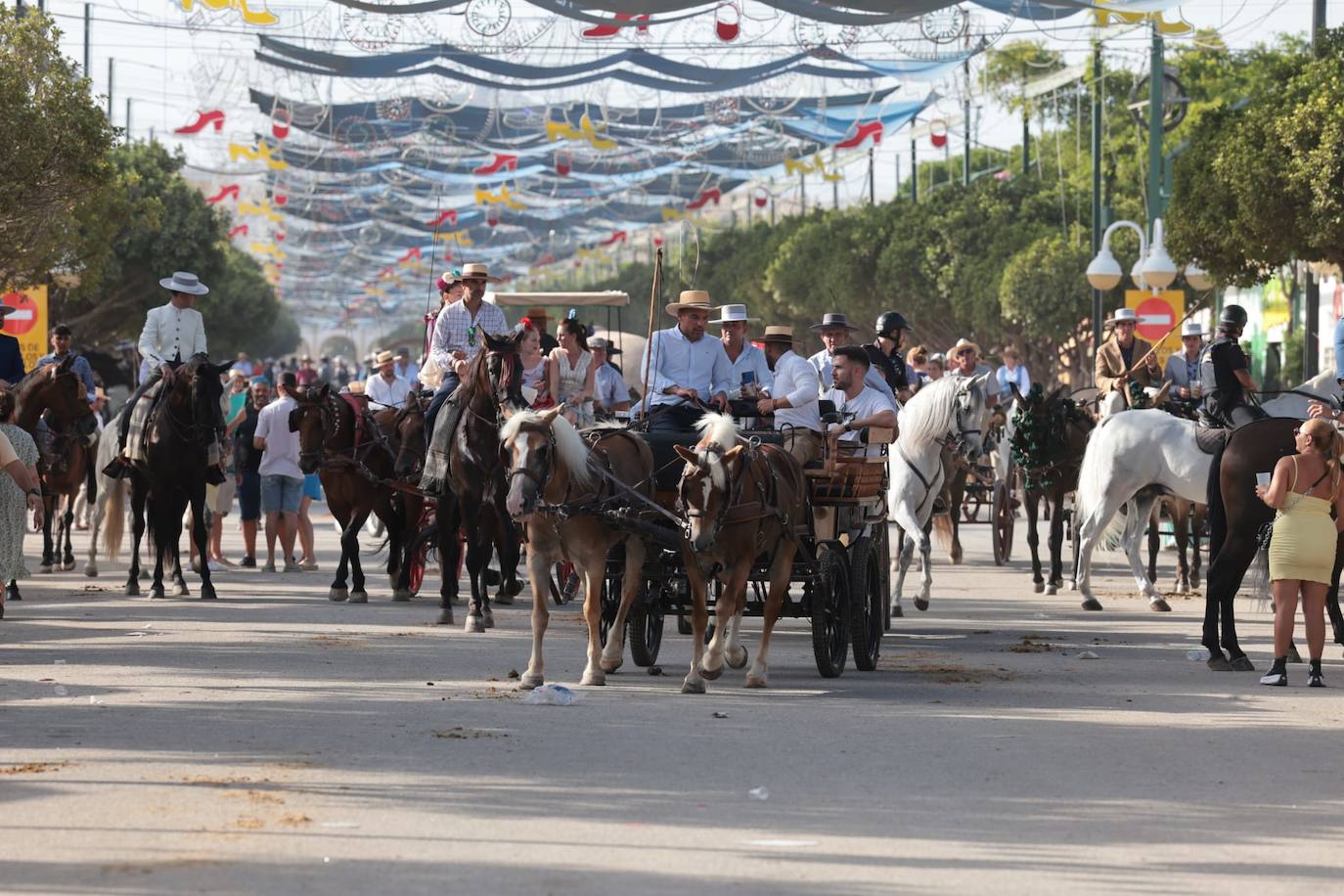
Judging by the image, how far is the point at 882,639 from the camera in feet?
57.7

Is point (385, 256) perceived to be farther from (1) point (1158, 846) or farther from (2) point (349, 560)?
(1) point (1158, 846)

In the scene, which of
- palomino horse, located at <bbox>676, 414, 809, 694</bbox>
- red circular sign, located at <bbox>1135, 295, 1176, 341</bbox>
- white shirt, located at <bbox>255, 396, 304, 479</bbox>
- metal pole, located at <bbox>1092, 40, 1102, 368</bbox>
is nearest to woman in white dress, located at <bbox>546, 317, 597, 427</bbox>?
palomino horse, located at <bbox>676, 414, 809, 694</bbox>

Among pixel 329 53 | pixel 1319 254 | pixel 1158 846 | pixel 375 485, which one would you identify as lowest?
pixel 1158 846

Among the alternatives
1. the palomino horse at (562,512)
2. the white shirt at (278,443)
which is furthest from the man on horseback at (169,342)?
the palomino horse at (562,512)

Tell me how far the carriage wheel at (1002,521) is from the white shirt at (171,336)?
10254 mm

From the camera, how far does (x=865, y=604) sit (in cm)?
1475

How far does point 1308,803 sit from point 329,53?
21.9 meters

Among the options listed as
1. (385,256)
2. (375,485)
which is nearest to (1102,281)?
(375,485)

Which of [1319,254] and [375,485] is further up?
[1319,254]

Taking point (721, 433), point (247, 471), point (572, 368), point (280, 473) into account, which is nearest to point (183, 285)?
point (280, 473)

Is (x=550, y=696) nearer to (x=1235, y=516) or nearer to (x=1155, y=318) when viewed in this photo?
(x=1235, y=516)

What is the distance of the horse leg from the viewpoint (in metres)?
13.5

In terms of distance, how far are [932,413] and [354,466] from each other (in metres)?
5.60

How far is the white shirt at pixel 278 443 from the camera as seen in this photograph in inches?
966
